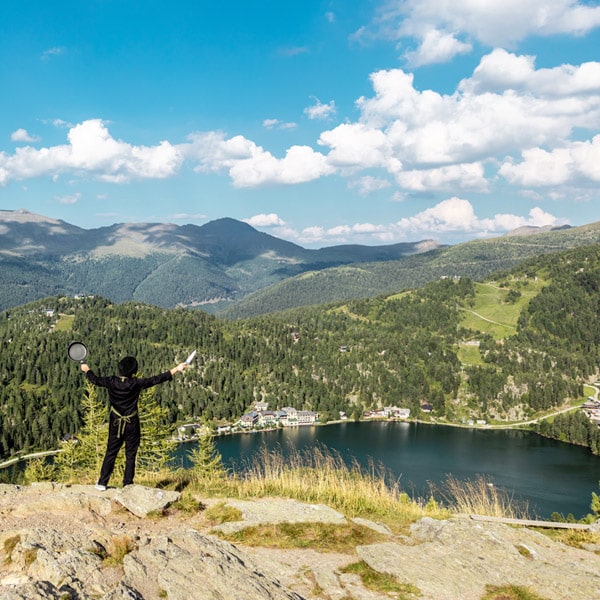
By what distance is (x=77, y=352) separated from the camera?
39.5ft

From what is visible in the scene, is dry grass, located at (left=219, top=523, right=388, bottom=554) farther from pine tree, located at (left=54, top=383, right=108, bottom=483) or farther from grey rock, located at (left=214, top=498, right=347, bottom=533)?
pine tree, located at (left=54, top=383, right=108, bottom=483)

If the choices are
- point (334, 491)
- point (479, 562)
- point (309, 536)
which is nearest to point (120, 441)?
point (309, 536)

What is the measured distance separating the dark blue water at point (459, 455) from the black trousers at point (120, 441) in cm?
7530

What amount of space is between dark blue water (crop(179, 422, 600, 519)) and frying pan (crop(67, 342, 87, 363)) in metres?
76.4

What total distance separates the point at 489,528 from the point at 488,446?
479 feet

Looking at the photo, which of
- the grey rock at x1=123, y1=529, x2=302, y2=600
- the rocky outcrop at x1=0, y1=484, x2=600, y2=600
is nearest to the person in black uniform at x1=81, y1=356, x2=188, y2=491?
the rocky outcrop at x1=0, y1=484, x2=600, y2=600

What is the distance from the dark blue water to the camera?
9556cm

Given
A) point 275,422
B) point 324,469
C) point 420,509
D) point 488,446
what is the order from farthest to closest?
point 275,422 < point 488,446 < point 324,469 < point 420,509

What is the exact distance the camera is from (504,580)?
328 inches

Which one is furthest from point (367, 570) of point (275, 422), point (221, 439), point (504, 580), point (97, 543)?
point (275, 422)

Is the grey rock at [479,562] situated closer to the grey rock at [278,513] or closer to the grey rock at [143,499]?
the grey rock at [278,513]

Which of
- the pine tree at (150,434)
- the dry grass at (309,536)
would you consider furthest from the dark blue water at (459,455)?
the dry grass at (309,536)

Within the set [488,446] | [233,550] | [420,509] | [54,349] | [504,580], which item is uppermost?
[233,550]

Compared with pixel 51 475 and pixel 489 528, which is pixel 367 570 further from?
pixel 51 475
